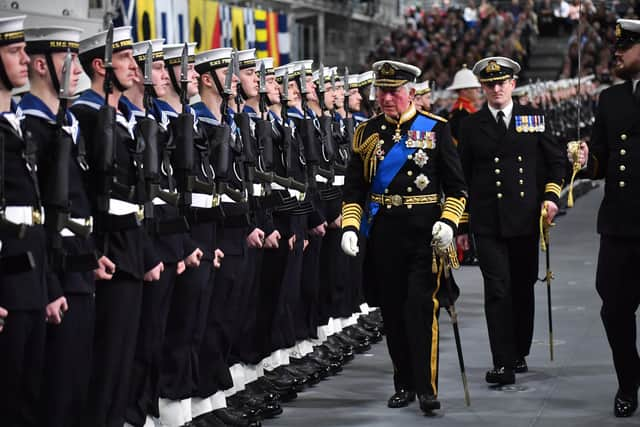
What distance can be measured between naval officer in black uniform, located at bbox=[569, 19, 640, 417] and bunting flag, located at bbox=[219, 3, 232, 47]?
10435 mm

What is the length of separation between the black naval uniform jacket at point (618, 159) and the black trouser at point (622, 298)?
0.08 m

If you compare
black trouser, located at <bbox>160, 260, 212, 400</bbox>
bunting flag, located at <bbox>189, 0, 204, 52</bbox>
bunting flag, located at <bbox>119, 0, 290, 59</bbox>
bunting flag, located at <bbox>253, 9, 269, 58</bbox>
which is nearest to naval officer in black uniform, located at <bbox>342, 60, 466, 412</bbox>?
black trouser, located at <bbox>160, 260, 212, 400</bbox>

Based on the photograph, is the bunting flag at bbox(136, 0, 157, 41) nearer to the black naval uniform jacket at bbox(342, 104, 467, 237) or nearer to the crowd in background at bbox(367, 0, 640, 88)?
the black naval uniform jacket at bbox(342, 104, 467, 237)

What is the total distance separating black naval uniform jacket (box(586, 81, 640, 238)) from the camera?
709cm

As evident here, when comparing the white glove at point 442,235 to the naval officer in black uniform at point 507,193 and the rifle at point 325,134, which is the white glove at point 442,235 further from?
the rifle at point 325,134

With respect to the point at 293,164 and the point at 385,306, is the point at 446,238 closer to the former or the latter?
the point at 385,306

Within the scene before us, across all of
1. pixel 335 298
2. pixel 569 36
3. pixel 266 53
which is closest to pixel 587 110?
pixel 266 53

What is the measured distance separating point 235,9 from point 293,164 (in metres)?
10.4

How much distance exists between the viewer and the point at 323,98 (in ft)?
30.6

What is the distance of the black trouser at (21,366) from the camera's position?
4.93m

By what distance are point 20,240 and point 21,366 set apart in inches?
16.9

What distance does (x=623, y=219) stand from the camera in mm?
7090

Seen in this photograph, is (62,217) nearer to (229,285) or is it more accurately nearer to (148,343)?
(148,343)

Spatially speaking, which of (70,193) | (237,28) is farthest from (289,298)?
(237,28)
